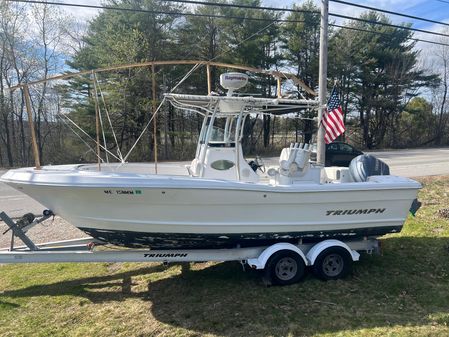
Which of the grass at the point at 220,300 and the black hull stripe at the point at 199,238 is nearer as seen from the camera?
the grass at the point at 220,300

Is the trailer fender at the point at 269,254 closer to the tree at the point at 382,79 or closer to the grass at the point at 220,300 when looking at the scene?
the grass at the point at 220,300

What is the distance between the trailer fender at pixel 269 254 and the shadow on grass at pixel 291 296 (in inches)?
13.1

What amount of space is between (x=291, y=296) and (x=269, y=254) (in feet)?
1.75

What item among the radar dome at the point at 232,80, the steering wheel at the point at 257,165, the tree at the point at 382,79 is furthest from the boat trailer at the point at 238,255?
the tree at the point at 382,79

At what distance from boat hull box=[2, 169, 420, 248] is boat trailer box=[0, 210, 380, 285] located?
0.48 feet

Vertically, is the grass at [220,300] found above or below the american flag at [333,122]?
below

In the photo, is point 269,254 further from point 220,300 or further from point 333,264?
point 333,264

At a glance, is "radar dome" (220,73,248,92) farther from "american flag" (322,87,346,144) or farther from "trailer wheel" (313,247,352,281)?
"american flag" (322,87,346,144)

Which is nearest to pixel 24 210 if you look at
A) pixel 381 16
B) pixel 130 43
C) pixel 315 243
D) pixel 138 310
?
pixel 138 310

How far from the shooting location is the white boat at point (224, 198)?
407cm

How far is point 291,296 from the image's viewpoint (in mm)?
4242

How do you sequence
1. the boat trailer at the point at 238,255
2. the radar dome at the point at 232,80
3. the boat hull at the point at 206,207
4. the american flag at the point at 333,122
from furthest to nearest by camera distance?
the american flag at the point at 333,122 → the radar dome at the point at 232,80 → the boat trailer at the point at 238,255 → the boat hull at the point at 206,207

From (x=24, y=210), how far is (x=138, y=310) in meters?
5.54

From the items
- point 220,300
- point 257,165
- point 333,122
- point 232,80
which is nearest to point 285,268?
point 220,300
